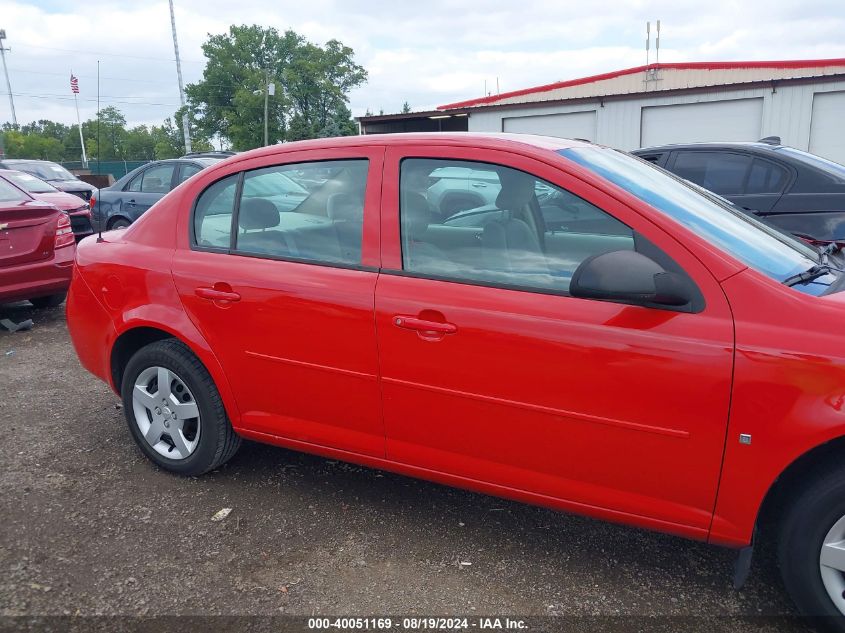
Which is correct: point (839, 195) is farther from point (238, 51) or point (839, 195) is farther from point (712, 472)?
point (238, 51)

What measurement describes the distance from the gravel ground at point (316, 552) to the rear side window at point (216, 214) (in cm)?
126

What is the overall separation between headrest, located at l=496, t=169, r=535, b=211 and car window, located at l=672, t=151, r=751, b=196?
4283 mm

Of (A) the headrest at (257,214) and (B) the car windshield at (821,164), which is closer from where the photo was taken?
(A) the headrest at (257,214)

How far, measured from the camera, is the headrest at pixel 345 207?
2.97 meters

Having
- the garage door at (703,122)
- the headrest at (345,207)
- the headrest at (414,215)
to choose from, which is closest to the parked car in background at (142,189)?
the headrest at (345,207)

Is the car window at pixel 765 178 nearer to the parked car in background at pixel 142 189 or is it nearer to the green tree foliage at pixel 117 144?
the parked car in background at pixel 142 189

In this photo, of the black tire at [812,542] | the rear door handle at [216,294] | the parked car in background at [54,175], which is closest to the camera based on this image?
the black tire at [812,542]

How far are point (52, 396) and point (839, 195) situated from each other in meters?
6.50

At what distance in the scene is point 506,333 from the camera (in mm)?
2531

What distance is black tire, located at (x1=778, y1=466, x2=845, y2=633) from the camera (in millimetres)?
2160

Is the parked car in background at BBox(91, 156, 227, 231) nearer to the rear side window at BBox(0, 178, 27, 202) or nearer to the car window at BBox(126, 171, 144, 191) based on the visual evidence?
the car window at BBox(126, 171, 144, 191)

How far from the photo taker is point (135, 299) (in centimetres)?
352

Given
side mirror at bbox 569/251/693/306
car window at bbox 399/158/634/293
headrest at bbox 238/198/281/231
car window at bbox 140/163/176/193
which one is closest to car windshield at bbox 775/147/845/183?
car window at bbox 399/158/634/293

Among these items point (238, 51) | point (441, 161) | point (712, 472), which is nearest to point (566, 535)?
point (712, 472)
